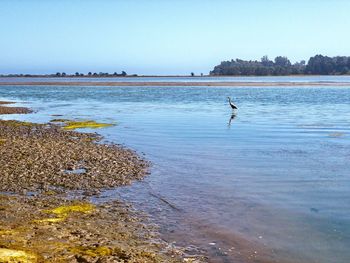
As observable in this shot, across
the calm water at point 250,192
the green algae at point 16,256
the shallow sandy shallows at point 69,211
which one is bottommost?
the calm water at point 250,192

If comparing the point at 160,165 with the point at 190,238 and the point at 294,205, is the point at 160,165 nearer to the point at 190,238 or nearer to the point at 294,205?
the point at 294,205

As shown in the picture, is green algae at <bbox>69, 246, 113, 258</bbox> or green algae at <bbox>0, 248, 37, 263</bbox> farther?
green algae at <bbox>69, 246, 113, 258</bbox>

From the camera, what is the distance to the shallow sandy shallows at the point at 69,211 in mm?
8461

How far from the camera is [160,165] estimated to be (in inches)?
691

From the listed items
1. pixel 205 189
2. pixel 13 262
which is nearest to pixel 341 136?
pixel 205 189

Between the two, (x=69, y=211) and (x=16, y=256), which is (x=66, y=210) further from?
(x=16, y=256)

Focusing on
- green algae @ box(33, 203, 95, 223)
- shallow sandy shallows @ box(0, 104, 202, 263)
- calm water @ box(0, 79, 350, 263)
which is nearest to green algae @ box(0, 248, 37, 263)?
shallow sandy shallows @ box(0, 104, 202, 263)

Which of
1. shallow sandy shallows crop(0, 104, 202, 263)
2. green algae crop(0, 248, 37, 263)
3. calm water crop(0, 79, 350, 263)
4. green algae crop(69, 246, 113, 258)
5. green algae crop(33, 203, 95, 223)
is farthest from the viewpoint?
green algae crop(33, 203, 95, 223)

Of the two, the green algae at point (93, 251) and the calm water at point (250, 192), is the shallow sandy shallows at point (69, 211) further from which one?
the calm water at point (250, 192)

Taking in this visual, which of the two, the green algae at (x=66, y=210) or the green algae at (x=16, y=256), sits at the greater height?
the green algae at (x=16, y=256)

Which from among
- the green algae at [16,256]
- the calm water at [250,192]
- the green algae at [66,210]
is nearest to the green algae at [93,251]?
the green algae at [16,256]

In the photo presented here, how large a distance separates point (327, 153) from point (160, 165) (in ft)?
23.8

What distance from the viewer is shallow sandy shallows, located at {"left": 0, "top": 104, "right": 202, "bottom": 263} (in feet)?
27.8

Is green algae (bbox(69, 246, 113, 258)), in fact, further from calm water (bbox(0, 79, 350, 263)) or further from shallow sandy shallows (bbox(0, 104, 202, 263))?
calm water (bbox(0, 79, 350, 263))
